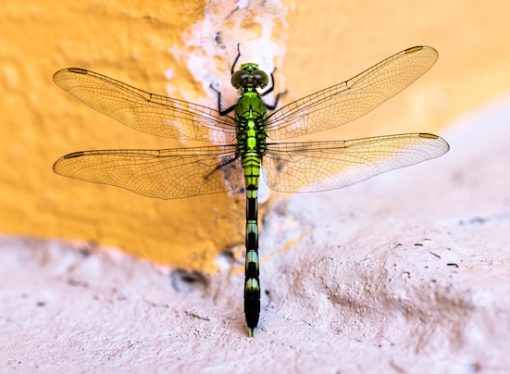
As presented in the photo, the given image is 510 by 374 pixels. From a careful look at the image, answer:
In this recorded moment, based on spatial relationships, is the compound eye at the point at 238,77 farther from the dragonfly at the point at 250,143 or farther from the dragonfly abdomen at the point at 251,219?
the dragonfly abdomen at the point at 251,219

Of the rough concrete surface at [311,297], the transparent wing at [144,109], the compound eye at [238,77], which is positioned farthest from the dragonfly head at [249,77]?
the rough concrete surface at [311,297]

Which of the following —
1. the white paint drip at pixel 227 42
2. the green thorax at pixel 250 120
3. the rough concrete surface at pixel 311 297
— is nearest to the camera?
the rough concrete surface at pixel 311 297

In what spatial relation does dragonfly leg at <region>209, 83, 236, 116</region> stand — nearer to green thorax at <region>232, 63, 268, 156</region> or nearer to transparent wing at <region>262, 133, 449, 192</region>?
green thorax at <region>232, 63, 268, 156</region>

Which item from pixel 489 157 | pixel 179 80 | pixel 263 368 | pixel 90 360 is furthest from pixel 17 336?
pixel 489 157

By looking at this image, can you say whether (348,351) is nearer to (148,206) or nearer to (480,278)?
(480,278)

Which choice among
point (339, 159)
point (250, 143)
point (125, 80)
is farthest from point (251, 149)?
point (125, 80)

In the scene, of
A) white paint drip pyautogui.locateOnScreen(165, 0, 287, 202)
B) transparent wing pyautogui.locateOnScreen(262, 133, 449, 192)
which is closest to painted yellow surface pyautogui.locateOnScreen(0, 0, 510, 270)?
white paint drip pyautogui.locateOnScreen(165, 0, 287, 202)
